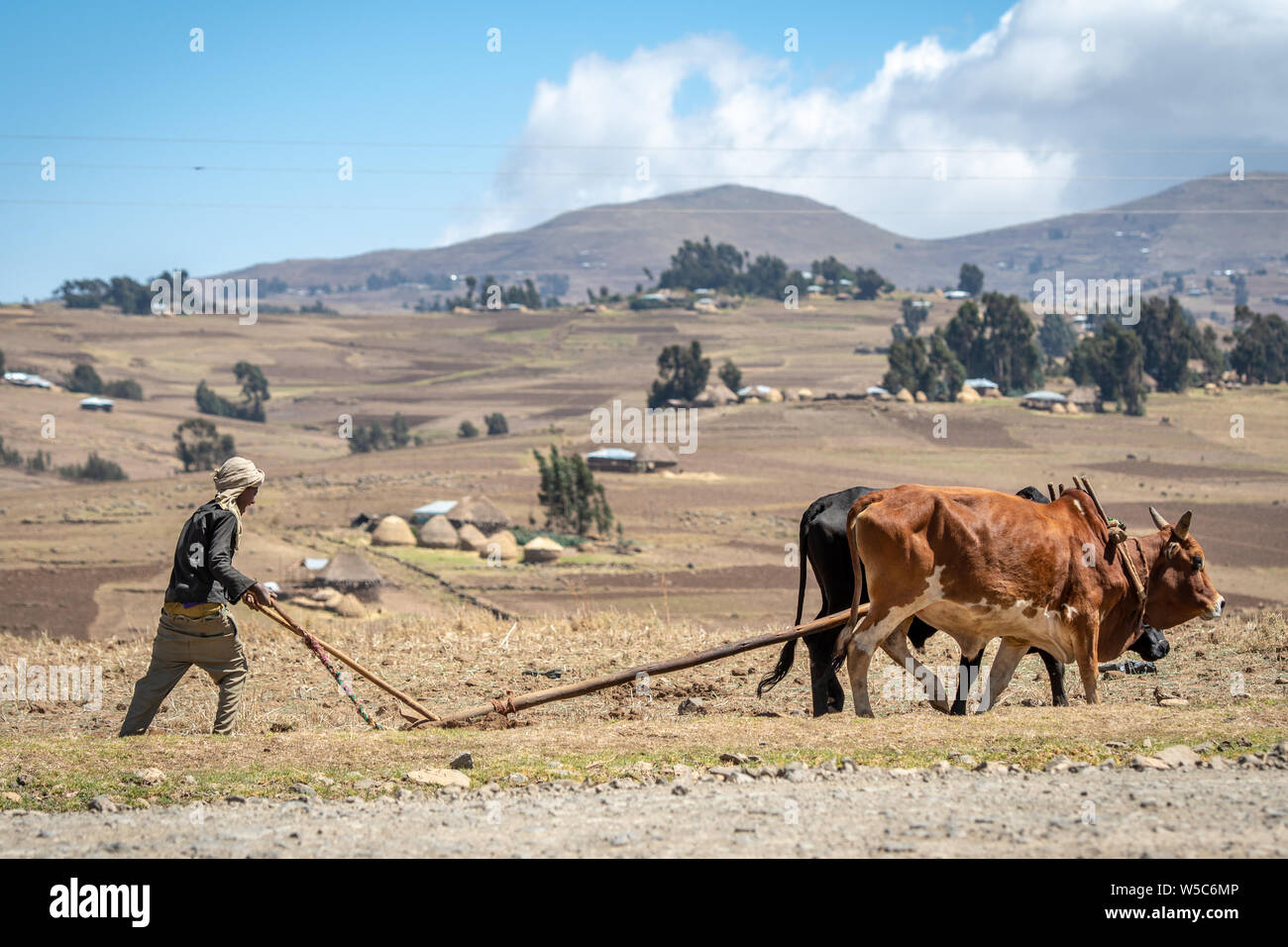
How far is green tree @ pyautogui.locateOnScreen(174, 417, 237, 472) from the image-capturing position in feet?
261

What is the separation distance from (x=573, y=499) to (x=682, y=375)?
45274mm

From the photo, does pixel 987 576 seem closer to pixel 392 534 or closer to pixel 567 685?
pixel 567 685

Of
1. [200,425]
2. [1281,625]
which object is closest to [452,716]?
[1281,625]

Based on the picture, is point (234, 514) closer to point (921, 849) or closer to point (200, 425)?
point (921, 849)

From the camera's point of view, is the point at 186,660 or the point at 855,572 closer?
the point at 186,660

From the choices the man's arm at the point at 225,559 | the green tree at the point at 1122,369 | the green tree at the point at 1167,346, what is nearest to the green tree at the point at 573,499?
the man's arm at the point at 225,559

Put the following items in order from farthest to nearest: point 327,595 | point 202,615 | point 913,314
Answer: point 913,314, point 327,595, point 202,615

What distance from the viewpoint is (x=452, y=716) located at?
9.28 meters

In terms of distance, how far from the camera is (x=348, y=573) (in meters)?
36.2

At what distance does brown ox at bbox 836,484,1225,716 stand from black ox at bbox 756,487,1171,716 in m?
0.24

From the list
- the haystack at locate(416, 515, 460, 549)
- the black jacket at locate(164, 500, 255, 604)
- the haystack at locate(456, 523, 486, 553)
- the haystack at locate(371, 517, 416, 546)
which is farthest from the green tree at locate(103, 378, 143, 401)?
the black jacket at locate(164, 500, 255, 604)

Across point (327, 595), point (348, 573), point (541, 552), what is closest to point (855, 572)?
point (327, 595)

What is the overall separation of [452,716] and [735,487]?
52.1 metres

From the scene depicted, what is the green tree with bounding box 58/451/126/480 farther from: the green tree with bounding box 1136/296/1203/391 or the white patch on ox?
the white patch on ox
